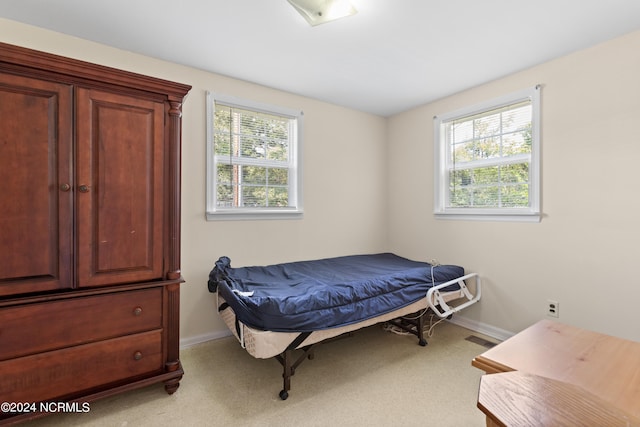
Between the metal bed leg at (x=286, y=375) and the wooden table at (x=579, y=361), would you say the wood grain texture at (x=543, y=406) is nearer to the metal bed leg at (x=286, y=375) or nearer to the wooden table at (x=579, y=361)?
the wooden table at (x=579, y=361)

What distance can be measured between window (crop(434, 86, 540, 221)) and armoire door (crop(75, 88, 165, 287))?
2710 mm

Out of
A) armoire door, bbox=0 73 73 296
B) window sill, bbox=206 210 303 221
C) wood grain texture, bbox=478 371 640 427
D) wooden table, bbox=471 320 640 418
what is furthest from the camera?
window sill, bbox=206 210 303 221

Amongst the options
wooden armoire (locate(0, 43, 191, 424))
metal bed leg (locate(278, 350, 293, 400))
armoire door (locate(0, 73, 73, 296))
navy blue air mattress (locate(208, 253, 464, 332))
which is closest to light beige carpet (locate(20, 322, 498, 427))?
metal bed leg (locate(278, 350, 293, 400))

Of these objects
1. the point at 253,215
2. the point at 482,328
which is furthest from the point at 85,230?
the point at 482,328

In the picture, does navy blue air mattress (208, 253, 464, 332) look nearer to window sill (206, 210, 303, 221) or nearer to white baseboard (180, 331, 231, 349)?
window sill (206, 210, 303, 221)

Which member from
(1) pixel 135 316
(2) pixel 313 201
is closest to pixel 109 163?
(1) pixel 135 316

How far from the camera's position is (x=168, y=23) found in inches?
76.6

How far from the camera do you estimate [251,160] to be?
9.46 feet

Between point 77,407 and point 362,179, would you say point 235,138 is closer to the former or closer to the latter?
point 362,179

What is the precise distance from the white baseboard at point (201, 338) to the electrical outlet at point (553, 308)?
9.04 ft

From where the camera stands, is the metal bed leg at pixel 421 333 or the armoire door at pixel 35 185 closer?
the armoire door at pixel 35 185

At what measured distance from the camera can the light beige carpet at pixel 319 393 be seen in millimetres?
1633

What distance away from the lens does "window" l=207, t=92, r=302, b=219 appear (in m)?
2.68

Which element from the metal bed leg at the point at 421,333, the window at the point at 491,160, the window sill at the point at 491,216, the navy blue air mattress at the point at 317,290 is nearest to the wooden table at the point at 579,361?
the navy blue air mattress at the point at 317,290
